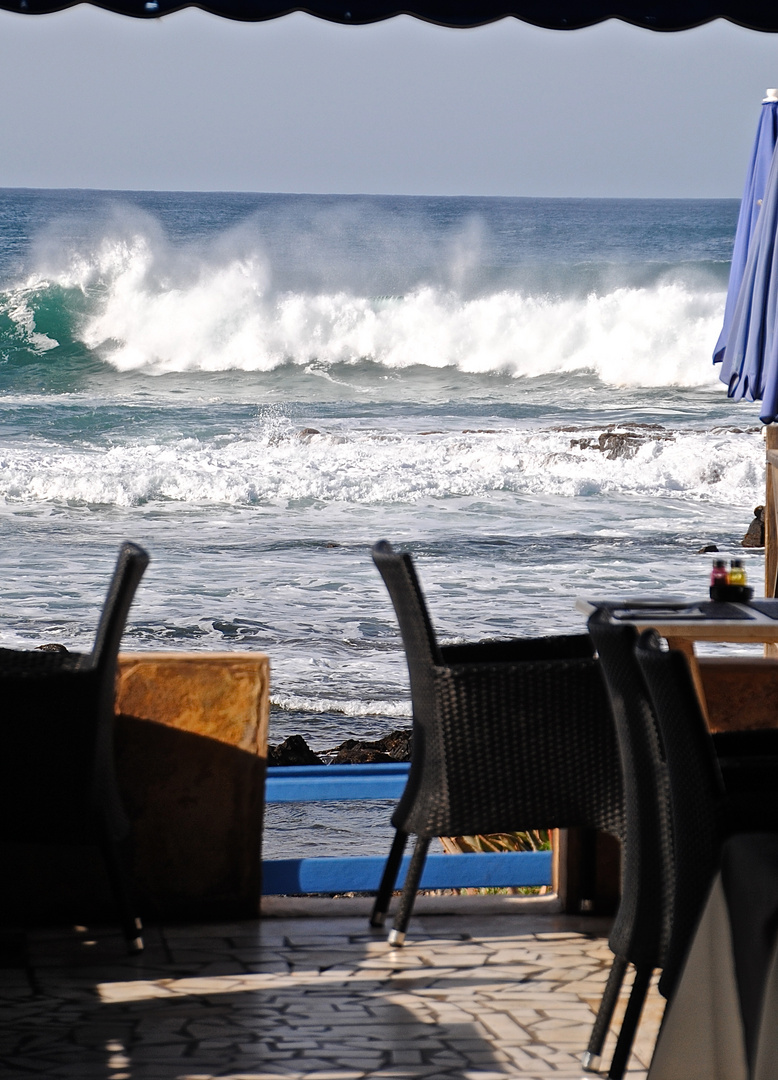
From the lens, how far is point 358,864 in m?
2.68

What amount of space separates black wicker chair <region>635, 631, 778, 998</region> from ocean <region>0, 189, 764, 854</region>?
294 inches

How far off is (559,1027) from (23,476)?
14568mm

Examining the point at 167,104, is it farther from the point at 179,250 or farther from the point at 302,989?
the point at 302,989

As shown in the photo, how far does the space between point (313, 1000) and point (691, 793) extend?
876 millimetres

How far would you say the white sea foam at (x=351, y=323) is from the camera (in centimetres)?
1828

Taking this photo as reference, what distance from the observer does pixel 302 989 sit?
7.25 ft

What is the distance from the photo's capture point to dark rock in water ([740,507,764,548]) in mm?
14552

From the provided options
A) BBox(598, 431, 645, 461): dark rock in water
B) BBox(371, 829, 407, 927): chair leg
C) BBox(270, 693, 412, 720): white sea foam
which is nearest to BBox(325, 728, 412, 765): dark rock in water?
BBox(270, 693, 412, 720): white sea foam

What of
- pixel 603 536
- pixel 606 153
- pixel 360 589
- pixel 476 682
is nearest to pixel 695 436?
pixel 603 536

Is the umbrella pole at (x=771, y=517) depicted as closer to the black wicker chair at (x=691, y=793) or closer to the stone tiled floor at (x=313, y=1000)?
the stone tiled floor at (x=313, y=1000)

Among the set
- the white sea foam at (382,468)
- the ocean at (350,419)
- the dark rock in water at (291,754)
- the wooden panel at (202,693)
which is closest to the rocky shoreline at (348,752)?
the dark rock in water at (291,754)

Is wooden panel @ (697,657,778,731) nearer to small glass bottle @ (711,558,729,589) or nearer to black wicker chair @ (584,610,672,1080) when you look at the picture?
small glass bottle @ (711,558,729,589)

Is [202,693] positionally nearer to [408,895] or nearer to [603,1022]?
[408,895]

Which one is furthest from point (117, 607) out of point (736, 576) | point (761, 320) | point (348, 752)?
point (348, 752)
